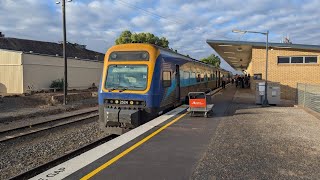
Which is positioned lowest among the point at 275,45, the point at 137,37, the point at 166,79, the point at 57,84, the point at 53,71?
the point at 57,84

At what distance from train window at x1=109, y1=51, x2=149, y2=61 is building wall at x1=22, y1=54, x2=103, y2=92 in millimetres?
21885

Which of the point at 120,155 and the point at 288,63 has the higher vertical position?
the point at 288,63

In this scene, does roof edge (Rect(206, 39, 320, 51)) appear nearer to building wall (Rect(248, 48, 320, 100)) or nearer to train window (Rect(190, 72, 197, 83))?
building wall (Rect(248, 48, 320, 100))

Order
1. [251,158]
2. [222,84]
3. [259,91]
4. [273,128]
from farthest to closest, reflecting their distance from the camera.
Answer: [222,84] → [259,91] → [273,128] → [251,158]

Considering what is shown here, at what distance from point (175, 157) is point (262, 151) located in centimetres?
204

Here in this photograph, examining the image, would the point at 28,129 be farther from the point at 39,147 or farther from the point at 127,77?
the point at 127,77

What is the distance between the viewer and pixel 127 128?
11258 millimetres

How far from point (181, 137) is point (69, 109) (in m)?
15.5

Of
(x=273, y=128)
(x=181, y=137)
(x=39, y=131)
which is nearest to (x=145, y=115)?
(x=181, y=137)

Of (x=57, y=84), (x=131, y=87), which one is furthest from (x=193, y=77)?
(x=57, y=84)

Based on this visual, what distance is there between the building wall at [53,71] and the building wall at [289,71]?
68.7 ft

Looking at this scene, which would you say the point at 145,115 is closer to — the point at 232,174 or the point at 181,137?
the point at 181,137

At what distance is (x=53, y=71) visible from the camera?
35156 millimetres

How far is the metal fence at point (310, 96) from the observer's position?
47.0 feet
